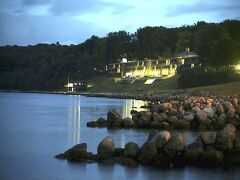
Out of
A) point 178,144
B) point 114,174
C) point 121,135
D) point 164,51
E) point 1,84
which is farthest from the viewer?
point 1,84

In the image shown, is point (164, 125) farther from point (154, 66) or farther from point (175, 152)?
point (154, 66)

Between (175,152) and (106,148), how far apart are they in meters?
2.90

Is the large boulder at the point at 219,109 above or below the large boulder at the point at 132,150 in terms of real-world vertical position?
above

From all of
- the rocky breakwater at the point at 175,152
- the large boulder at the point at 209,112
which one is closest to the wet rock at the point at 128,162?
the rocky breakwater at the point at 175,152

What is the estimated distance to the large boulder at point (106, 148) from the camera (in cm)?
2039

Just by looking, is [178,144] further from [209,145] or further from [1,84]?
[1,84]

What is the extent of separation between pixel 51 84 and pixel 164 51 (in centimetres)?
4430

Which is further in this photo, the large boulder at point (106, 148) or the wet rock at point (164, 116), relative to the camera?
the wet rock at point (164, 116)

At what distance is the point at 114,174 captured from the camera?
18531mm

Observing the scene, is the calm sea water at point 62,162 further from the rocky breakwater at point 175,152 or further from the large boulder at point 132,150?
the large boulder at point 132,150

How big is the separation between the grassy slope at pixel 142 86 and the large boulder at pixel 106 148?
157ft

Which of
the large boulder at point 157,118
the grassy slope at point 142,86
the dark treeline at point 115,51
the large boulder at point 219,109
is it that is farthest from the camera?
the dark treeline at point 115,51

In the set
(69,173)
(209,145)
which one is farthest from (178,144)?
(69,173)

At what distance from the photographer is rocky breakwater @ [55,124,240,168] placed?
777 inches
